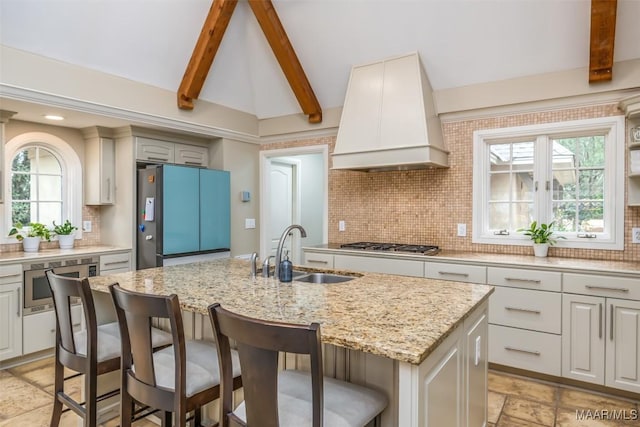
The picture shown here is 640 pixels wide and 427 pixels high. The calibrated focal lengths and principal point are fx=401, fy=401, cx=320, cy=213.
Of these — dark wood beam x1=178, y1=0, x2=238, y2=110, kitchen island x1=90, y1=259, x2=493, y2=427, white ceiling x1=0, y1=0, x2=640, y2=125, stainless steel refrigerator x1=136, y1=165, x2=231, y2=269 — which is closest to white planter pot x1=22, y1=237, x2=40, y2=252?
stainless steel refrigerator x1=136, y1=165, x2=231, y2=269

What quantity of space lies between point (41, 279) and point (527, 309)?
4129mm

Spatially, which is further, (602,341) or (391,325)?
(602,341)

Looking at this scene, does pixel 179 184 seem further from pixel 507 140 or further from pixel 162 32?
pixel 507 140

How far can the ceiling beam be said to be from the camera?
9.15 feet

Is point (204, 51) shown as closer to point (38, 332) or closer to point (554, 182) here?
point (38, 332)

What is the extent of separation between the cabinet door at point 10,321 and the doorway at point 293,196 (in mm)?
2669

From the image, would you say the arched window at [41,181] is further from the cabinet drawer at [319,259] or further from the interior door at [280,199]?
the cabinet drawer at [319,259]

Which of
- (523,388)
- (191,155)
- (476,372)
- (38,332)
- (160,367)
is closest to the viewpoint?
(160,367)

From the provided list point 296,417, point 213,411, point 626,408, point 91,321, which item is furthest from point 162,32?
point 626,408

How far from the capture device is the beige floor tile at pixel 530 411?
258cm

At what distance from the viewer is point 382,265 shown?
382 cm

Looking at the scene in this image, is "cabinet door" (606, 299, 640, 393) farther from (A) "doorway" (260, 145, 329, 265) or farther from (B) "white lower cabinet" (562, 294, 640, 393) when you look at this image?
(A) "doorway" (260, 145, 329, 265)

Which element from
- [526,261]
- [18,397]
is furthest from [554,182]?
[18,397]

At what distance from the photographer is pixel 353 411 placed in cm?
138
